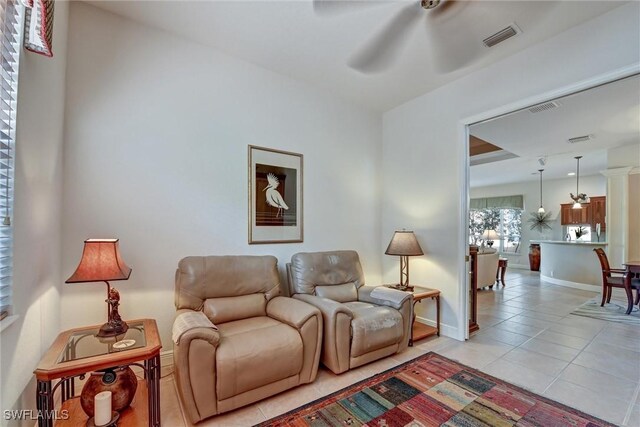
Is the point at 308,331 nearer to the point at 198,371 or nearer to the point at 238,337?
the point at 238,337

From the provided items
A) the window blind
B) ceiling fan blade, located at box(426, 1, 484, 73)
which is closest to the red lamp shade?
ceiling fan blade, located at box(426, 1, 484, 73)

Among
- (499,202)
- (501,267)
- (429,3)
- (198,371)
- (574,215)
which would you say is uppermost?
(429,3)

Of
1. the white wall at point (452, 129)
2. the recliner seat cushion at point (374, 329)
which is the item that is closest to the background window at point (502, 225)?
the white wall at point (452, 129)

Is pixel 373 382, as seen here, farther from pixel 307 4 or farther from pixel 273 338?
pixel 307 4

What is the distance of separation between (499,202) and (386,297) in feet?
28.7

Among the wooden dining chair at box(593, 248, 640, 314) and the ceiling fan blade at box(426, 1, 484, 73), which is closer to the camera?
the ceiling fan blade at box(426, 1, 484, 73)

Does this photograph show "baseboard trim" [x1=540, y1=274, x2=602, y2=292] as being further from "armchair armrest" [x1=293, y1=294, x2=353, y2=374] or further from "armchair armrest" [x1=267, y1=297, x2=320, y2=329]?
"armchair armrest" [x1=267, y1=297, x2=320, y2=329]

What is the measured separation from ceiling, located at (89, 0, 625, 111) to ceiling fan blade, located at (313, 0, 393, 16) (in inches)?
1.0

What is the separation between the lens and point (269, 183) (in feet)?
10.2

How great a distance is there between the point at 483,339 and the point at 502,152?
423 cm

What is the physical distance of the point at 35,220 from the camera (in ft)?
5.27

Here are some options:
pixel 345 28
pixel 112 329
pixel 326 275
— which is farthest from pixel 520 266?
pixel 112 329

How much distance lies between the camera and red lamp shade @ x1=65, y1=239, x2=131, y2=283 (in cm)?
167

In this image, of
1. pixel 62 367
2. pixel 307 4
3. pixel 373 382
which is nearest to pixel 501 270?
pixel 373 382
